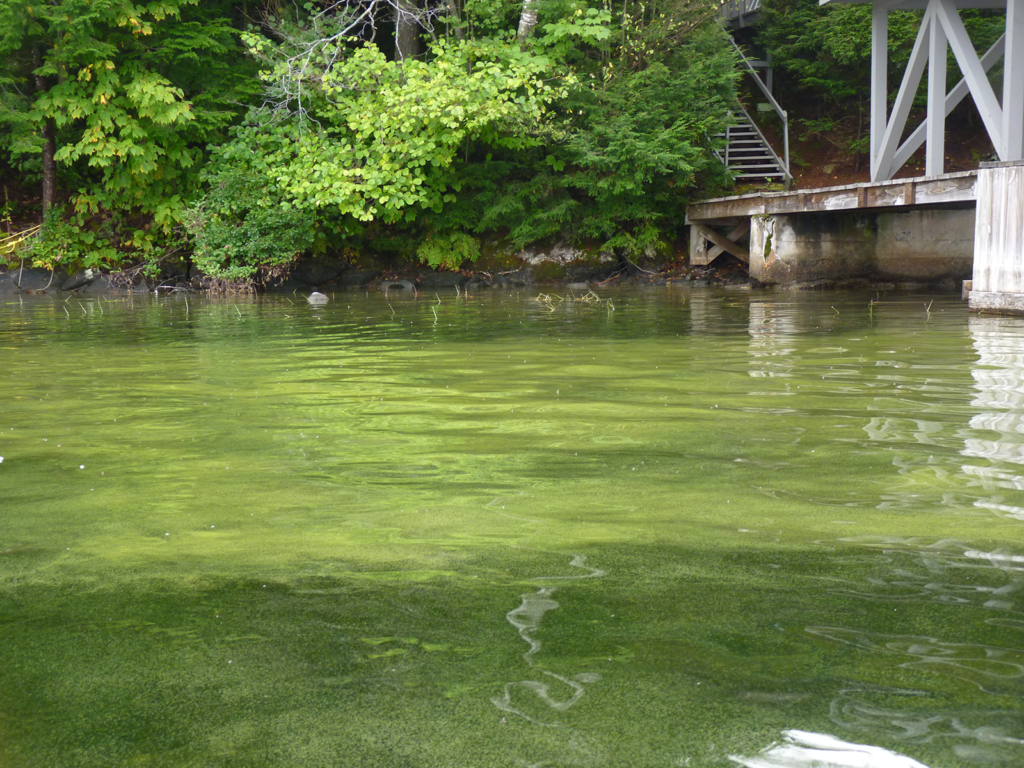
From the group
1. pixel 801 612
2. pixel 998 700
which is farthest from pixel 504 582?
pixel 998 700

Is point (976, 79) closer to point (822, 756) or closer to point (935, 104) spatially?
point (935, 104)

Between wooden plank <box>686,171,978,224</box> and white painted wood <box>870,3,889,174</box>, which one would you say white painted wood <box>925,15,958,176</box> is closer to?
wooden plank <box>686,171,978,224</box>

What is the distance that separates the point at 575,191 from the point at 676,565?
17.3 meters

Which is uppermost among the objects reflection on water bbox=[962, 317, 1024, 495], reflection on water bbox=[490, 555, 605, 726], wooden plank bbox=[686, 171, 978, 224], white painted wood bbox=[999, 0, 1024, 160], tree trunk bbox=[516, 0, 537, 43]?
tree trunk bbox=[516, 0, 537, 43]

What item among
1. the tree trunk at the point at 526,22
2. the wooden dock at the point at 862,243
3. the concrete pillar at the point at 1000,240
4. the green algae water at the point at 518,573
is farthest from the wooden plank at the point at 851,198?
the green algae water at the point at 518,573

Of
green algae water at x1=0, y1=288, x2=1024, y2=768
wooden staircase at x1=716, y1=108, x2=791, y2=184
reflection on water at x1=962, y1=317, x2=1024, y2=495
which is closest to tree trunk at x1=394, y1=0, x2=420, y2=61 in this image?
wooden staircase at x1=716, y1=108, x2=791, y2=184

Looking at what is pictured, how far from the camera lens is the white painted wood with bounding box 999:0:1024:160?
10.7m

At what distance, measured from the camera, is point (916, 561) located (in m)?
2.57

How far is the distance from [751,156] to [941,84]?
9399 millimetres

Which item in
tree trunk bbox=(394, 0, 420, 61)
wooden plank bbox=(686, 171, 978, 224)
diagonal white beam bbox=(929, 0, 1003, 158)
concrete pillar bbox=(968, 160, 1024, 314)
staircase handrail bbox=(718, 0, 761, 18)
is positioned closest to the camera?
concrete pillar bbox=(968, 160, 1024, 314)

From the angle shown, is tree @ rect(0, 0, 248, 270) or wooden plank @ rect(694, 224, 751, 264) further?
wooden plank @ rect(694, 224, 751, 264)

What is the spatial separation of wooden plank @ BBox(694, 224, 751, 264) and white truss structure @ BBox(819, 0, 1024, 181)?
3.80m

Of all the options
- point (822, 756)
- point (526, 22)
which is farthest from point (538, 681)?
point (526, 22)

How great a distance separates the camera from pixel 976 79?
11109 millimetres
